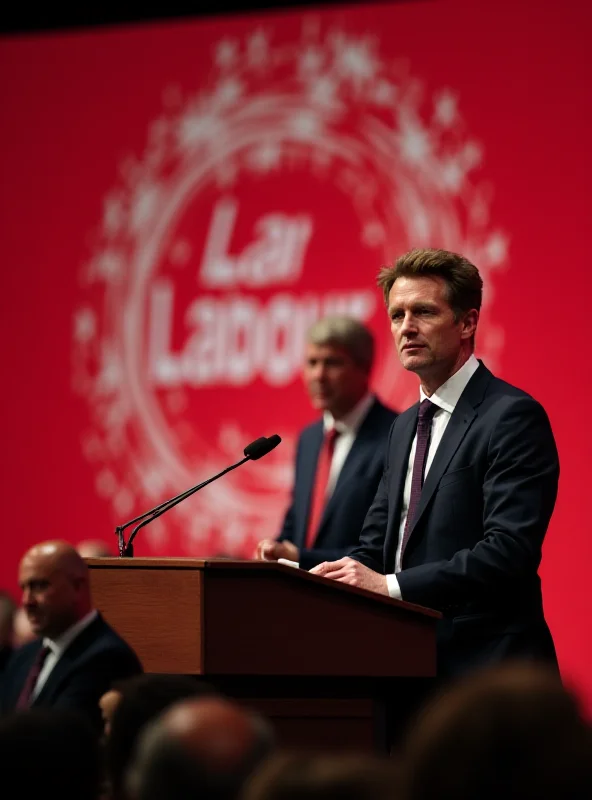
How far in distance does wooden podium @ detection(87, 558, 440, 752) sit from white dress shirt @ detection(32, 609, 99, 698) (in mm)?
107

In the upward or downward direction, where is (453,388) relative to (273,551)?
upward

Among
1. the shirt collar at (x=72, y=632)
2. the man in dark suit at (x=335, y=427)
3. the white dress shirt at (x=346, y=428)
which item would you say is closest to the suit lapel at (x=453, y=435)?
the shirt collar at (x=72, y=632)

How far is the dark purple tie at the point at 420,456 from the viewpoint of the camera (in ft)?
10.7

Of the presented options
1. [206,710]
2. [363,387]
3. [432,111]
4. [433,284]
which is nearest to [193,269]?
[432,111]

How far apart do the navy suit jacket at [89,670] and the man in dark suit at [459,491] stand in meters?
0.53

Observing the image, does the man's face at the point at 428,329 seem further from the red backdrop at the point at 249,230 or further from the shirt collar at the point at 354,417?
the red backdrop at the point at 249,230

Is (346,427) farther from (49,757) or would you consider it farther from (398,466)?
(49,757)

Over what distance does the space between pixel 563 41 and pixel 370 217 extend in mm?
1190

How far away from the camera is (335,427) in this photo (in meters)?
5.05

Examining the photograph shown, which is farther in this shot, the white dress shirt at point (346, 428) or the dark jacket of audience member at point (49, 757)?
the white dress shirt at point (346, 428)

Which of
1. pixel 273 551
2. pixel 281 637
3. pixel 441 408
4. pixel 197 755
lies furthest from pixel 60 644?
pixel 197 755

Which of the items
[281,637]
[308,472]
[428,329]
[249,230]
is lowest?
[281,637]

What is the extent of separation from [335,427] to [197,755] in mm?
3629

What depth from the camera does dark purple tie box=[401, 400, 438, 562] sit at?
3.26 meters
